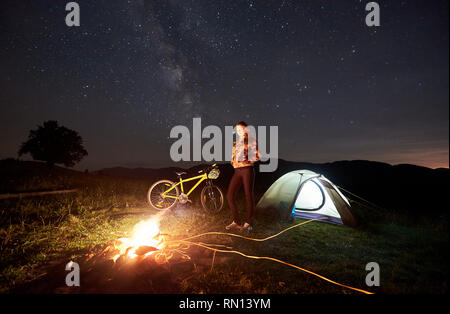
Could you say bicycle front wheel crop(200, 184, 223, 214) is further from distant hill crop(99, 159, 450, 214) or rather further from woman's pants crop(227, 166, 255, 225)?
woman's pants crop(227, 166, 255, 225)

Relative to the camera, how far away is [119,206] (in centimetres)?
745

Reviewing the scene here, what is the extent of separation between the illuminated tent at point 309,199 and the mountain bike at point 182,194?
1618mm

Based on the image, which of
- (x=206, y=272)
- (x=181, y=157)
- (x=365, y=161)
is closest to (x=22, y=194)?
(x=181, y=157)

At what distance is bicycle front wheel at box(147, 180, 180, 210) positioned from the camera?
23.4 feet

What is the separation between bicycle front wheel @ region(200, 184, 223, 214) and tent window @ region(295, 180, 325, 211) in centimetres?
275

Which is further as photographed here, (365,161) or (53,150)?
(365,161)

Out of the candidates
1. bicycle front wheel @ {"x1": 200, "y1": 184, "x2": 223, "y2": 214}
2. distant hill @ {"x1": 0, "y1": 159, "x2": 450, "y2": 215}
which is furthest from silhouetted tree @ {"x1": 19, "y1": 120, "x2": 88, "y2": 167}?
bicycle front wheel @ {"x1": 200, "y1": 184, "x2": 223, "y2": 214}

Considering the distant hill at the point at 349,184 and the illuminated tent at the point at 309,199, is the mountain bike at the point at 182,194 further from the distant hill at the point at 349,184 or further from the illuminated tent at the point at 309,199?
the illuminated tent at the point at 309,199

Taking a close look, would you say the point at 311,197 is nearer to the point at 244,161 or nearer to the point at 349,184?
the point at 244,161

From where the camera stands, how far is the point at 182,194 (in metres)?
7.12

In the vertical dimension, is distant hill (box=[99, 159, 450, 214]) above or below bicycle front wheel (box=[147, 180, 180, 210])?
below

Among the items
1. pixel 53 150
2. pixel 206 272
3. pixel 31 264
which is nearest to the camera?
pixel 206 272
